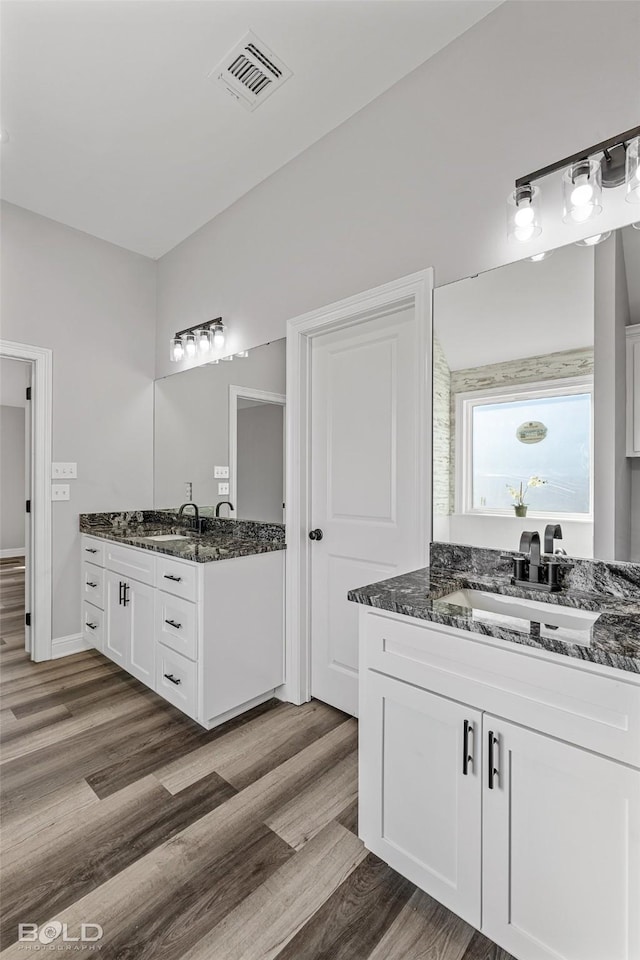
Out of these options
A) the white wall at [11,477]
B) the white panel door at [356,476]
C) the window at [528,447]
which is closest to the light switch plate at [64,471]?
the white panel door at [356,476]

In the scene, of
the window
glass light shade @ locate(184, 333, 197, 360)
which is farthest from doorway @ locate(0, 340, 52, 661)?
the window

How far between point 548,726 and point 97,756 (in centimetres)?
190

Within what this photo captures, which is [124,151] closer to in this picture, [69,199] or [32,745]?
[69,199]

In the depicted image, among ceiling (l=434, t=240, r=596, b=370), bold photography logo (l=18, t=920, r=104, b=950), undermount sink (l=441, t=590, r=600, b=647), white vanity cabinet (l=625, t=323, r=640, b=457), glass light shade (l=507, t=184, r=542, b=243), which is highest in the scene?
glass light shade (l=507, t=184, r=542, b=243)

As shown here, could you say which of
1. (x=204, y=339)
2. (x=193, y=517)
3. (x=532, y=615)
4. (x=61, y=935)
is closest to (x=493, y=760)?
(x=532, y=615)

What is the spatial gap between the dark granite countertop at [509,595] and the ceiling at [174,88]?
6.85ft

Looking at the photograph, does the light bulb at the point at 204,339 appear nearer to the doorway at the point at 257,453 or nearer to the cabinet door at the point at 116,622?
the doorway at the point at 257,453

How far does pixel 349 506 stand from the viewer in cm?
233

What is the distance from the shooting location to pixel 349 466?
232 centimetres

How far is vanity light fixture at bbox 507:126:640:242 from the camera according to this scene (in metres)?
1.36

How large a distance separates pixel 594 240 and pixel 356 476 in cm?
131

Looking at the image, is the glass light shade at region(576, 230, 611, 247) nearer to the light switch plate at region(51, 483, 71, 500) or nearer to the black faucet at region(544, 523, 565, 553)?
the black faucet at region(544, 523, 565, 553)

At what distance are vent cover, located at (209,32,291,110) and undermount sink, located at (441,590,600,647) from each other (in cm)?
224

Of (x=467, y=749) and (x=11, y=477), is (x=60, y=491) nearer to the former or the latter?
(x=467, y=749)
